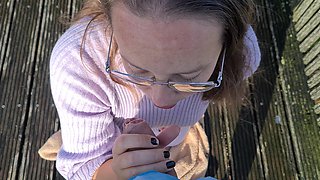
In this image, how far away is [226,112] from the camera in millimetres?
2014

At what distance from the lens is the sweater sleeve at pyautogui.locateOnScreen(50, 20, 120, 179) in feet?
3.59

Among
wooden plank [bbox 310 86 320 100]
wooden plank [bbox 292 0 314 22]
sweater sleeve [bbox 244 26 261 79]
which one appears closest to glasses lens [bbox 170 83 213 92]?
sweater sleeve [bbox 244 26 261 79]

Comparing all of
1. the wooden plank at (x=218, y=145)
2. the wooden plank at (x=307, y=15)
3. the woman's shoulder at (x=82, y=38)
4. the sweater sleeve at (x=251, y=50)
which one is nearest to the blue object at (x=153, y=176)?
the woman's shoulder at (x=82, y=38)

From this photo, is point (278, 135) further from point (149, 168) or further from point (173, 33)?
point (173, 33)

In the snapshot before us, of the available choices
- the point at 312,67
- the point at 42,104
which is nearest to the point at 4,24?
the point at 42,104

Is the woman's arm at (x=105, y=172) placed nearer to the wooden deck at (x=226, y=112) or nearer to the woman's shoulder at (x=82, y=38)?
the woman's shoulder at (x=82, y=38)

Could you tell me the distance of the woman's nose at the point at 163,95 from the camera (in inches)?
40.6

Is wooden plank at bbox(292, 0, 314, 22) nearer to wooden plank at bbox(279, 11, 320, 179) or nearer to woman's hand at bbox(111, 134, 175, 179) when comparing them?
wooden plank at bbox(279, 11, 320, 179)

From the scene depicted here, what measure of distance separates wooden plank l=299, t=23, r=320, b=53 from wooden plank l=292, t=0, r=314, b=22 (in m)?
0.14

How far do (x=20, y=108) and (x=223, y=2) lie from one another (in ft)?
4.37

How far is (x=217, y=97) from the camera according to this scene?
1444 millimetres

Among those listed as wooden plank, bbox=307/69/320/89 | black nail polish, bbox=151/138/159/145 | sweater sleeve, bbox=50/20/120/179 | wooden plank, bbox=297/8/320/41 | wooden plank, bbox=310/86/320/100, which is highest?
wooden plank, bbox=297/8/320/41

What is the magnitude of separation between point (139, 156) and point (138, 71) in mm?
229

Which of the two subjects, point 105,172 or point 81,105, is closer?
point 81,105
